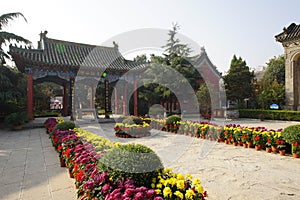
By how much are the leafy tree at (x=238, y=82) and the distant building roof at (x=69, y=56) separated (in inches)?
372

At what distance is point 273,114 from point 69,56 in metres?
17.1

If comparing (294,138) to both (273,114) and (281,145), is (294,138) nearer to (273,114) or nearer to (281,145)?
(281,145)

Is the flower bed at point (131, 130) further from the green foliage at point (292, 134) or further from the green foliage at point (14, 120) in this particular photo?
the green foliage at point (14, 120)

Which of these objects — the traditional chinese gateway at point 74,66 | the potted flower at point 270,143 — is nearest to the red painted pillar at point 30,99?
the traditional chinese gateway at point 74,66

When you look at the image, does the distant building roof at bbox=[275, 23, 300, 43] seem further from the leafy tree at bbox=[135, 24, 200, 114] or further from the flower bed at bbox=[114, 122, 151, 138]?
the flower bed at bbox=[114, 122, 151, 138]

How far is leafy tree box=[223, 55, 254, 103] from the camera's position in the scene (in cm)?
1870

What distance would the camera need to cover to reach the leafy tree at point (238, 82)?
736 inches

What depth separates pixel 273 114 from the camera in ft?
52.3

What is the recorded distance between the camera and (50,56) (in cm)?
1280

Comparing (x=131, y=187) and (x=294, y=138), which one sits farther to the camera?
(x=294, y=138)

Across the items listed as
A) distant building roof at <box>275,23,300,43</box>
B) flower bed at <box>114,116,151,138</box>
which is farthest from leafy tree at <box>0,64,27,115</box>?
distant building roof at <box>275,23,300,43</box>

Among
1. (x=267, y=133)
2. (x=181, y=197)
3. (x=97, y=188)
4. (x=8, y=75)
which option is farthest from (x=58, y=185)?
(x=8, y=75)

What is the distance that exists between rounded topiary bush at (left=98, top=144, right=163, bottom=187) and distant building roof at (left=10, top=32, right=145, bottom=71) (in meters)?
11.1

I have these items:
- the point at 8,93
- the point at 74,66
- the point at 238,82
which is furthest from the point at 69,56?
the point at 238,82
